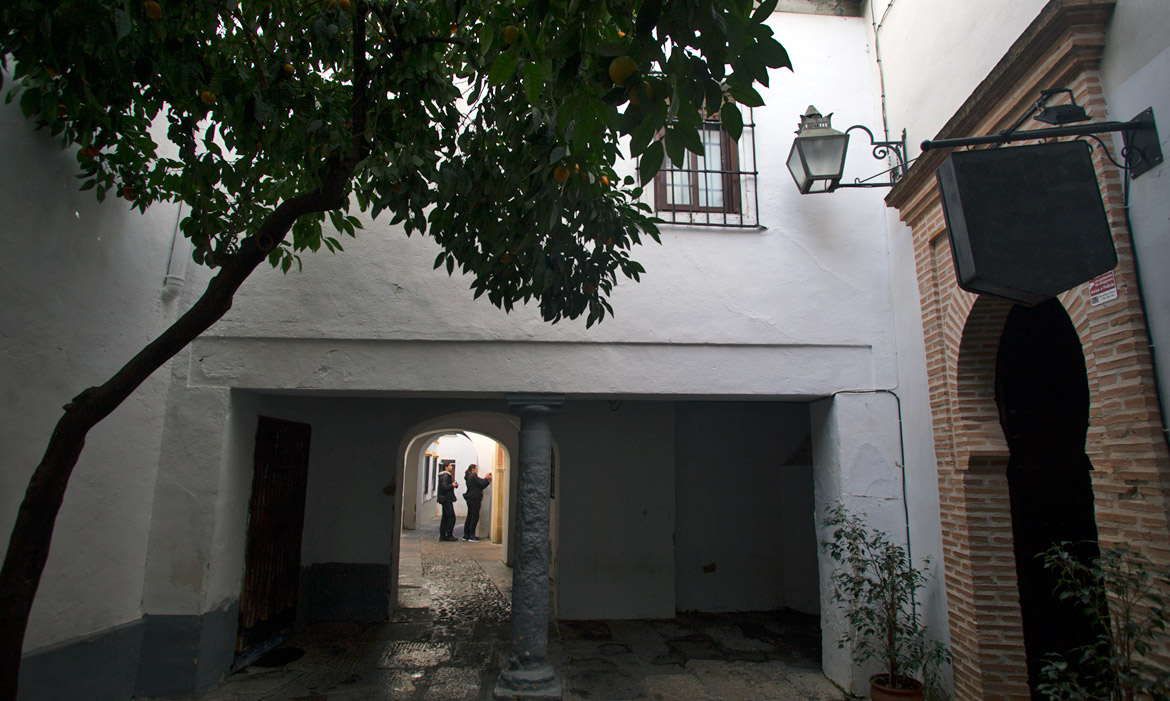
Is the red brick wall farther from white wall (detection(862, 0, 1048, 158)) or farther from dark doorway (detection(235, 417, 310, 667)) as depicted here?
dark doorway (detection(235, 417, 310, 667))

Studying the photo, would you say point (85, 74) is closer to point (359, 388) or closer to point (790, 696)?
point (359, 388)

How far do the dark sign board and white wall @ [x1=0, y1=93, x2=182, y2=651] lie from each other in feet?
15.3

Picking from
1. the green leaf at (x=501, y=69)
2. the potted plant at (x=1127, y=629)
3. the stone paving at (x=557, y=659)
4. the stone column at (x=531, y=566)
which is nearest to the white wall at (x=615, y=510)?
the stone paving at (x=557, y=659)

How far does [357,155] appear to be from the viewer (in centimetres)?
334

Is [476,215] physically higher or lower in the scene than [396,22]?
lower

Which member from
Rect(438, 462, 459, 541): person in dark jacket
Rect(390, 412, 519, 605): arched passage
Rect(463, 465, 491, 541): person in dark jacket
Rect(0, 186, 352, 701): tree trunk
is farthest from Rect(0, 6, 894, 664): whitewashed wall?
Rect(438, 462, 459, 541): person in dark jacket

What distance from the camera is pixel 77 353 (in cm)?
414

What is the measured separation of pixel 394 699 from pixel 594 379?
2.65 metres

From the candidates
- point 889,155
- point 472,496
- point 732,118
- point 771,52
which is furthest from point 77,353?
point 472,496

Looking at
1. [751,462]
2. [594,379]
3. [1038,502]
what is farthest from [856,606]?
[751,462]

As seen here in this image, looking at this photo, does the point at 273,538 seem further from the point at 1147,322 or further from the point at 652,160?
the point at 1147,322

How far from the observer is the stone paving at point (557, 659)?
4914 mm

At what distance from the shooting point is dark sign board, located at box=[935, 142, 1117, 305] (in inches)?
107

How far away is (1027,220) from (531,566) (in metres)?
3.73
